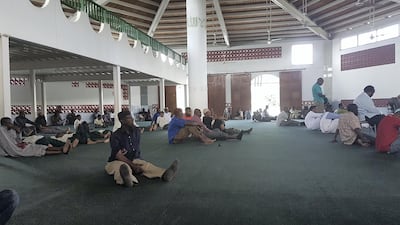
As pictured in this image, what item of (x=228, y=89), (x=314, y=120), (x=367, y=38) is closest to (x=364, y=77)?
(x=367, y=38)

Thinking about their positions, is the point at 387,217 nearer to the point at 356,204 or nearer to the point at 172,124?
the point at 356,204

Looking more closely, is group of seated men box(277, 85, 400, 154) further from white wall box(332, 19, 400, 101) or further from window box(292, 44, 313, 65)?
window box(292, 44, 313, 65)

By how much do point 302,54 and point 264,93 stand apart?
3939mm

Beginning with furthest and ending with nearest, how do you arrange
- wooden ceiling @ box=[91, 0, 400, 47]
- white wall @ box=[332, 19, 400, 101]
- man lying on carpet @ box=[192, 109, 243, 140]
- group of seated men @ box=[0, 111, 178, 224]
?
wooden ceiling @ box=[91, 0, 400, 47], white wall @ box=[332, 19, 400, 101], man lying on carpet @ box=[192, 109, 243, 140], group of seated men @ box=[0, 111, 178, 224]

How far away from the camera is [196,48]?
1498cm

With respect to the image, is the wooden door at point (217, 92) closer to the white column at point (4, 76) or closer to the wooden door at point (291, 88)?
the wooden door at point (291, 88)

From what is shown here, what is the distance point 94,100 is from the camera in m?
23.7

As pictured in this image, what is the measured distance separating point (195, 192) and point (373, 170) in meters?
2.95

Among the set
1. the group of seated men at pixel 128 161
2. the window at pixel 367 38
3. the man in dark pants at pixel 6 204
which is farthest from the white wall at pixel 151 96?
the man in dark pants at pixel 6 204

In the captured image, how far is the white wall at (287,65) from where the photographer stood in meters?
23.0

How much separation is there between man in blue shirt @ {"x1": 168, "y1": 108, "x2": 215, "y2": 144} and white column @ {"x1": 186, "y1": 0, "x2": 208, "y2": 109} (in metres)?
6.04

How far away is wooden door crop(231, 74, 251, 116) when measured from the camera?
2475cm

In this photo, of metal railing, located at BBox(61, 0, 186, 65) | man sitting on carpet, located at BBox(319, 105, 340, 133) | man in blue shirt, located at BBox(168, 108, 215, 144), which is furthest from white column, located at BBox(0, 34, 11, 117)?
man sitting on carpet, located at BBox(319, 105, 340, 133)

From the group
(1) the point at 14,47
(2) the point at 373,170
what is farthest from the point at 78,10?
(2) the point at 373,170
